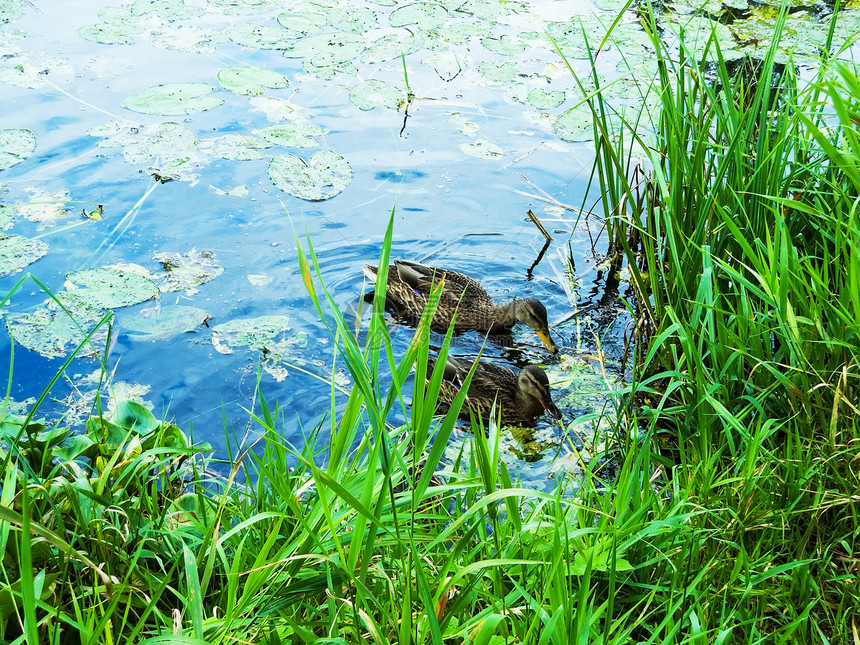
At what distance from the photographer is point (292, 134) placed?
5156 mm

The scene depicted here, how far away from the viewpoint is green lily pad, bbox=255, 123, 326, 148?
507cm

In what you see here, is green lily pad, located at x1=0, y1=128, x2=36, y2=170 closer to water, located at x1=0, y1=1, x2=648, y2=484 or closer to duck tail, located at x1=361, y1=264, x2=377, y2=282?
water, located at x1=0, y1=1, x2=648, y2=484

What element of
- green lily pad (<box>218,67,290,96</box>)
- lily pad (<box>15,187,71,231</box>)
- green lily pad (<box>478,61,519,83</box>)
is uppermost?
green lily pad (<box>478,61,519,83</box>)

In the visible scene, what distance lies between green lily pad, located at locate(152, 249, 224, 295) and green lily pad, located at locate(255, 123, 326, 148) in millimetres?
1142

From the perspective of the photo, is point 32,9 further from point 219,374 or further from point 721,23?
point 721,23

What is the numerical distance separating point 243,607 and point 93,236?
9.94 ft

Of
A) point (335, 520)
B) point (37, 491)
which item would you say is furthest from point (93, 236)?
point (335, 520)

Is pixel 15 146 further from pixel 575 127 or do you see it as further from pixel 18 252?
pixel 575 127

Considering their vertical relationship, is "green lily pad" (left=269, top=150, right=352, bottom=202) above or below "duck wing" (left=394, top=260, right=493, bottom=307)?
above

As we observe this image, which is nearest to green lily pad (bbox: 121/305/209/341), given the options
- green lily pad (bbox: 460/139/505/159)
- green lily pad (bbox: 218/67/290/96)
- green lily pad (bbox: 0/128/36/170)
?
green lily pad (bbox: 0/128/36/170)

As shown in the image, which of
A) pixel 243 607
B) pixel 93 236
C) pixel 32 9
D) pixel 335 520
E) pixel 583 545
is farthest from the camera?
pixel 32 9

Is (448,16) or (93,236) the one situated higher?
(448,16)

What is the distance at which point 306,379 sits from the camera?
3.65 metres

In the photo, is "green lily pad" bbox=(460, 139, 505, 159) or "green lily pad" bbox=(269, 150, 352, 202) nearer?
"green lily pad" bbox=(269, 150, 352, 202)
